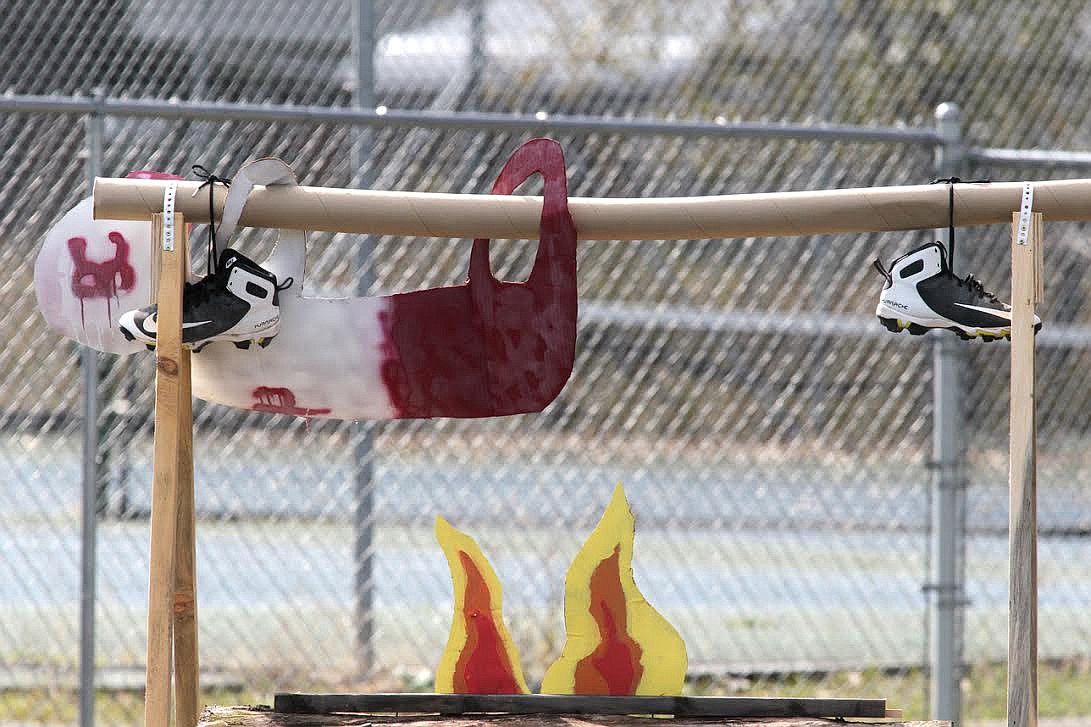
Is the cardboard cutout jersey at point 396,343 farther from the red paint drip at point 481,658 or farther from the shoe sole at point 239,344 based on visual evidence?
the red paint drip at point 481,658

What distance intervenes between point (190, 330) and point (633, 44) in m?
3.81

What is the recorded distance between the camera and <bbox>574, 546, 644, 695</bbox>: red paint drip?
1879 millimetres

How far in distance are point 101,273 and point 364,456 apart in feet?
5.24

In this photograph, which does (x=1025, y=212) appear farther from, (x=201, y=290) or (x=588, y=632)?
(x=201, y=290)

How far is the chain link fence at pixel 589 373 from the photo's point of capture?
12.5 ft

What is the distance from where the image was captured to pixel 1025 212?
69.7 inches

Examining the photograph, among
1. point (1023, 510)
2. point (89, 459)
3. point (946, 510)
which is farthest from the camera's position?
point (946, 510)

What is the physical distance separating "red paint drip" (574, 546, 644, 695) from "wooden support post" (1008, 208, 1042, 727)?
1.88 ft

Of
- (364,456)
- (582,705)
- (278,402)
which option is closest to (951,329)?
(582,705)

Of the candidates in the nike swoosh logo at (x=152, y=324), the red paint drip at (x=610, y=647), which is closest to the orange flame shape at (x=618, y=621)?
the red paint drip at (x=610, y=647)

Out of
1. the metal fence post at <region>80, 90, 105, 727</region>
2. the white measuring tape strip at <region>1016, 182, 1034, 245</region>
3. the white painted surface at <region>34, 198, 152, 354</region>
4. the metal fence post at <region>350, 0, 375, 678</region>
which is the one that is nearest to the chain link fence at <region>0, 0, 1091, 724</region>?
the metal fence post at <region>350, 0, 375, 678</region>

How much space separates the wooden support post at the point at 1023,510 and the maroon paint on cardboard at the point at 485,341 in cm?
68

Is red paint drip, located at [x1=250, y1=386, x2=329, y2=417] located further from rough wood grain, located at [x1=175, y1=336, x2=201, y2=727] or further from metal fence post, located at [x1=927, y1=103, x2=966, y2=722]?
metal fence post, located at [x1=927, y1=103, x2=966, y2=722]

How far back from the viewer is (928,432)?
4.35 meters
